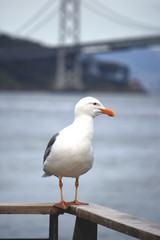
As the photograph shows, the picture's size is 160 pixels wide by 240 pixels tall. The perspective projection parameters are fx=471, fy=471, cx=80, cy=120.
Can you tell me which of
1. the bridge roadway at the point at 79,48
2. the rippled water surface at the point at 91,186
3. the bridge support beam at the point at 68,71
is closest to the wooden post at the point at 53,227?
the rippled water surface at the point at 91,186

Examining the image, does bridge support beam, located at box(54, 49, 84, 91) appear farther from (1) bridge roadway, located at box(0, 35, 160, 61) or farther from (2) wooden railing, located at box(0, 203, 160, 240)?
(2) wooden railing, located at box(0, 203, 160, 240)

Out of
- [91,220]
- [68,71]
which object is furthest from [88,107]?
[68,71]

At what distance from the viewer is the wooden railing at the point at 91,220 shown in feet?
5.30

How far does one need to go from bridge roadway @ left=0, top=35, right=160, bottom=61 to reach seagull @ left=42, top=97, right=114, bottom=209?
30.0m

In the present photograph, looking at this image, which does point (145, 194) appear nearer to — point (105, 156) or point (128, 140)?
point (105, 156)

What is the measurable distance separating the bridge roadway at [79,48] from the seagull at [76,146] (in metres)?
30.0

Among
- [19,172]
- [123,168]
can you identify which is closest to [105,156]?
[123,168]

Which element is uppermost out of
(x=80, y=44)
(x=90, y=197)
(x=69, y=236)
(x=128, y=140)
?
(x=80, y=44)

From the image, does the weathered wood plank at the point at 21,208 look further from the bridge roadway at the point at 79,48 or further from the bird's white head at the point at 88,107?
the bridge roadway at the point at 79,48

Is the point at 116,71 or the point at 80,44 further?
the point at 116,71

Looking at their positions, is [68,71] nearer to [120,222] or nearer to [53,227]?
[53,227]

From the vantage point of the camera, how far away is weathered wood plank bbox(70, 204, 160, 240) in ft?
5.08

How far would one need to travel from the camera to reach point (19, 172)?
299 inches

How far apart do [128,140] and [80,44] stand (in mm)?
22560
